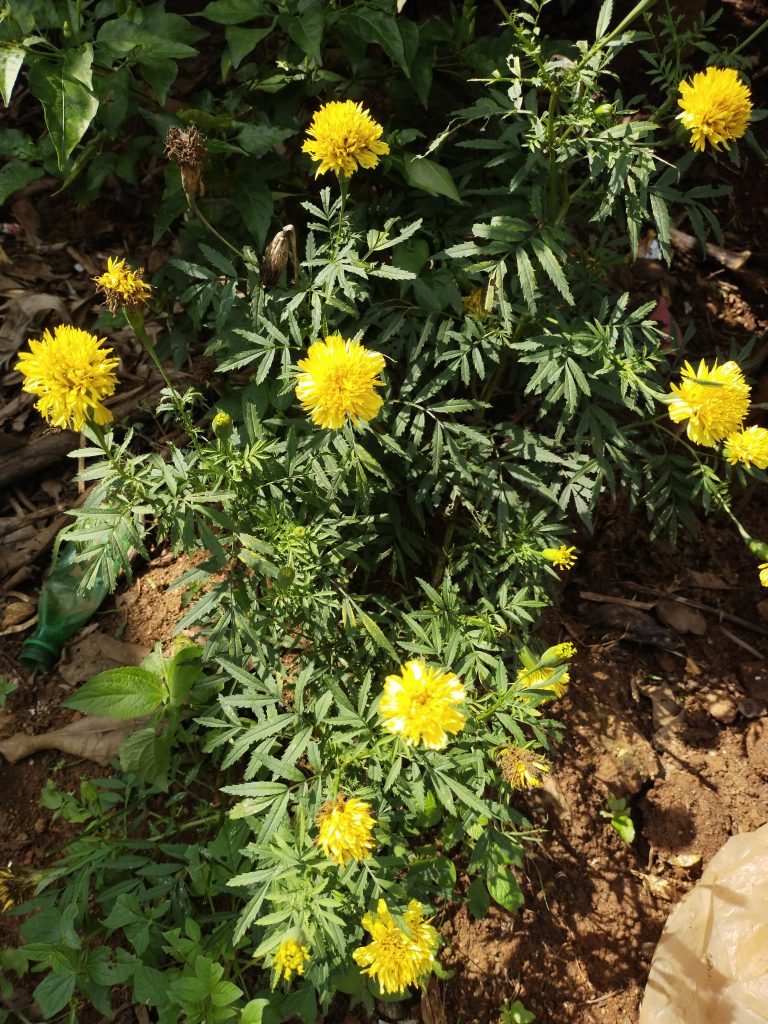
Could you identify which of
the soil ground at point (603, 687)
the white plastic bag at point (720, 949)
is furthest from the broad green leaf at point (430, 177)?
the white plastic bag at point (720, 949)

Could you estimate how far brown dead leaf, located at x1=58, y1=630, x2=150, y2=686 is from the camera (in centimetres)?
290

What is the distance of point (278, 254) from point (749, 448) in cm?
144

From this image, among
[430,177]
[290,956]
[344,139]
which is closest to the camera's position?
[290,956]

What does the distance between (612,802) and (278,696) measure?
1366mm

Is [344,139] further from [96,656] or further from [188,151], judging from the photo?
[96,656]

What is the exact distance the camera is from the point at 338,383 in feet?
6.18

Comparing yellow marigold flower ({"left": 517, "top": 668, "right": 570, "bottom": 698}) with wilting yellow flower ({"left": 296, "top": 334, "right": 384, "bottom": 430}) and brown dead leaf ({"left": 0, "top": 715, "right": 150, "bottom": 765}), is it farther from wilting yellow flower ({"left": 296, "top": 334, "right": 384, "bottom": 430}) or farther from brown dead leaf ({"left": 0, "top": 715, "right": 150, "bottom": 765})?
brown dead leaf ({"left": 0, "top": 715, "right": 150, "bottom": 765})

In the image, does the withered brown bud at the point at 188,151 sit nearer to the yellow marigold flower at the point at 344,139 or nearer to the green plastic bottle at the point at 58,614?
the yellow marigold flower at the point at 344,139

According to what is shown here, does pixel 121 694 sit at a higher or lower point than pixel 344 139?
lower

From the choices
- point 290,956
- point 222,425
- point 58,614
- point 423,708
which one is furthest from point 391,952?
point 58,614

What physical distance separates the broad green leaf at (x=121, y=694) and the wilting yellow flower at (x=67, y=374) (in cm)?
96

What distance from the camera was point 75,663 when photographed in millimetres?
2928

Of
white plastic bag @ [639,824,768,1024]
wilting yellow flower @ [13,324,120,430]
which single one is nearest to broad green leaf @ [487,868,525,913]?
white plastic bag @ [639,824,768,1024]

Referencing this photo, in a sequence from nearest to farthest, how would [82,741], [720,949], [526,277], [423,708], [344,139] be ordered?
[423,708], [344,139], [526,277], [720,949], [82,741]
